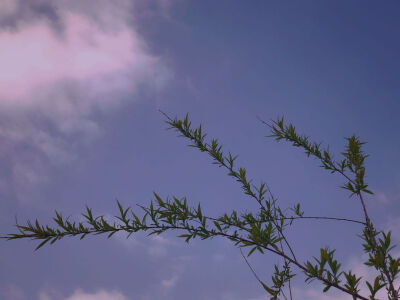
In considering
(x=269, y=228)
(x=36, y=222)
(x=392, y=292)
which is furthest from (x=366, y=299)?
(x=36, y=222)

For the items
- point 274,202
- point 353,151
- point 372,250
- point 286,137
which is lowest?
point 372,250

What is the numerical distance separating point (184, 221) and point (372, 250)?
147 cm

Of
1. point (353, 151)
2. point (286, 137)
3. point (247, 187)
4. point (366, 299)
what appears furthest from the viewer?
point (286, 137)

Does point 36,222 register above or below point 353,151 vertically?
below

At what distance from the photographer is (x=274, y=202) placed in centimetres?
312

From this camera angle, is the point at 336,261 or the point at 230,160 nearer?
the point at 336,261

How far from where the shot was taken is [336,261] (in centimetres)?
218

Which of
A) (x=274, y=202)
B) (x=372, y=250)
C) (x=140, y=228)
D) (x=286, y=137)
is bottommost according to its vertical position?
(x=372, y=250)

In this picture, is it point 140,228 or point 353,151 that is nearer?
point 140,228

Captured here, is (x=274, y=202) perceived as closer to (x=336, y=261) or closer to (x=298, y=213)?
(x=298, y=213)

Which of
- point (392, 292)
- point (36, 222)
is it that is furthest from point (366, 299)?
point (36, 222)

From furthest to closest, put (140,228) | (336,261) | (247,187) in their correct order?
(247,187) < (140,228) < (336,261)

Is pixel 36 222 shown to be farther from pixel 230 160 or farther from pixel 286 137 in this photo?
pixel 286 137

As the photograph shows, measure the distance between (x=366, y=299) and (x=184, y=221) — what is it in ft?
4.16
